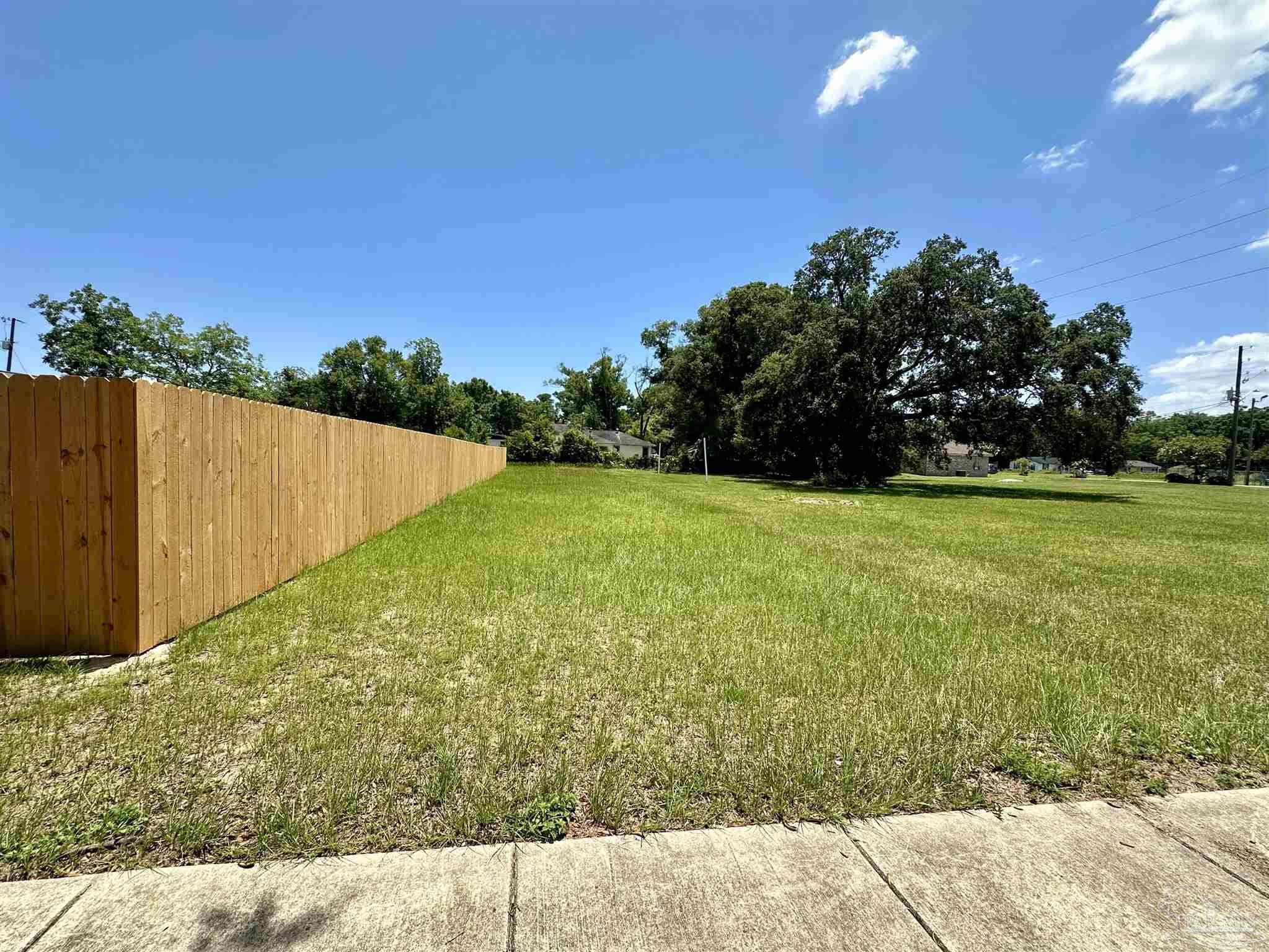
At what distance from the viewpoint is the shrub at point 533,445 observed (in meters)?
41.4

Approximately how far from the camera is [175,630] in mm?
3564

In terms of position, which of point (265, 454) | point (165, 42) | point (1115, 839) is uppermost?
point (165, 42)

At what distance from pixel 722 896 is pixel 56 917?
6.14 ft

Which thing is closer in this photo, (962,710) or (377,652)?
(962,710)

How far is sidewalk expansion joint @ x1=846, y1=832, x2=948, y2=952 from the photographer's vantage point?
1401mm

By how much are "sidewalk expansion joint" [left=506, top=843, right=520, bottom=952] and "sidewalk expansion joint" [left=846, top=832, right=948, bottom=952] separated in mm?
1129

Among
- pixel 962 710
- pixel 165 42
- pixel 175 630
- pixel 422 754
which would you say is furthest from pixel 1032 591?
pixel 165 42

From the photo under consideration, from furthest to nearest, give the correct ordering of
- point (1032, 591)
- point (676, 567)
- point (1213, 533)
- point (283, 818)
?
point (1213, 533)
point (676, 567)
point (1032, 591)
point (283, 818)

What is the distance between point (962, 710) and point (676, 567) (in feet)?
11.0

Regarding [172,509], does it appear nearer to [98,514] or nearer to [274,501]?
[98,514]

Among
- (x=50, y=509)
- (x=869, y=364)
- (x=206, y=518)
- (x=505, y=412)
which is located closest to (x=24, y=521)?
(x=50, y=509)

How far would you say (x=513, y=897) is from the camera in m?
1.53

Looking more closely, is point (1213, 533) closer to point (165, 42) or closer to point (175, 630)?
point (175, 630)

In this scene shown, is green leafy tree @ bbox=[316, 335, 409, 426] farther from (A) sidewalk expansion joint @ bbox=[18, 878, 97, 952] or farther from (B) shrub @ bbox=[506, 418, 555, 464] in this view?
(A) sidewalk expansion joint @ bbox=[18, 878, 97, 952]
